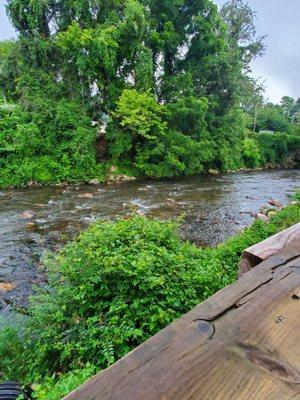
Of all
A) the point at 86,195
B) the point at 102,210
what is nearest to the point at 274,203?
the point at 102,210

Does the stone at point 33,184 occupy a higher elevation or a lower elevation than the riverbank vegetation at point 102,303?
lower

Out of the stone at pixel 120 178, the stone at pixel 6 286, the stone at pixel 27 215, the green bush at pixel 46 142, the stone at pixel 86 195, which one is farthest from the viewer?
the stone at pixel 120 178

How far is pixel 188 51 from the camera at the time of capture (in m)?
17.2

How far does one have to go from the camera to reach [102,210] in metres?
9.36

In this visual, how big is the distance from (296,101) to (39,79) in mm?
57882

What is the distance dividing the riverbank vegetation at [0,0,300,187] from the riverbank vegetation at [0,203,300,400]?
427 inches

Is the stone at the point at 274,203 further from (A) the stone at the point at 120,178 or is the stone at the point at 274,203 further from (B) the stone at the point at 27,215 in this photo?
(B) the stone at the point at 27,215

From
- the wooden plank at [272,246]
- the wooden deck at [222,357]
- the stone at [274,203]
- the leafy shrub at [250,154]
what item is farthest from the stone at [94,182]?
the wooden deck at [222,357]

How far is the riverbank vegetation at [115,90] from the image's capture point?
13.8 metres

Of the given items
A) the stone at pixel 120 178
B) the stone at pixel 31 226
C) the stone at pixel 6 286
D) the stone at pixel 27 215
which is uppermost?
the stone at pixel 120 178

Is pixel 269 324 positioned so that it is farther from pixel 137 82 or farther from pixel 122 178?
pixel 137 82

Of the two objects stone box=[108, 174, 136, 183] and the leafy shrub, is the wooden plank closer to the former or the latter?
stone box=[108, 174, 136, 183]

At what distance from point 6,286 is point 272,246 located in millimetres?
4606

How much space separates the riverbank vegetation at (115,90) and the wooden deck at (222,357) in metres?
13.1
